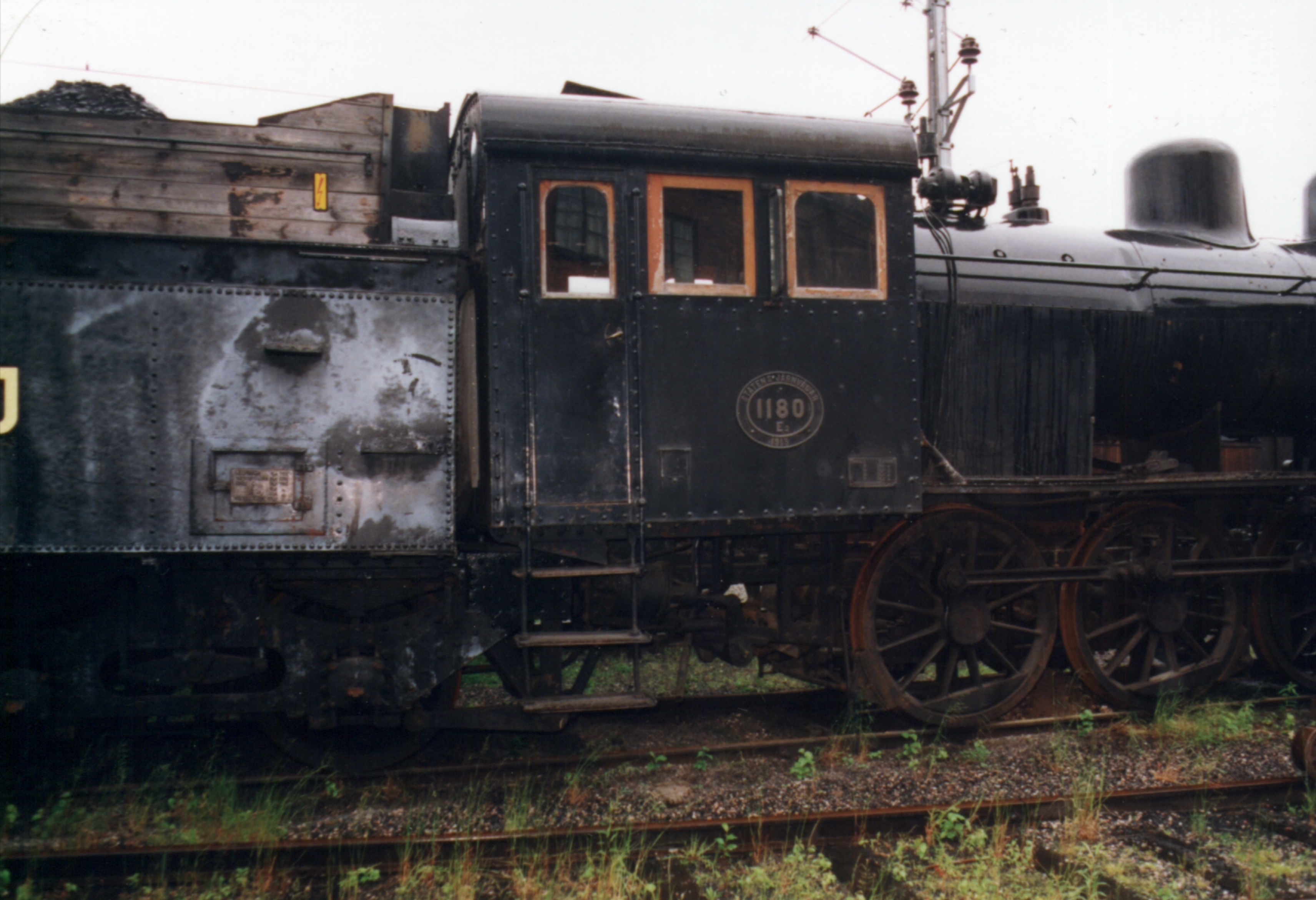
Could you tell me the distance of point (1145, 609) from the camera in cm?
536

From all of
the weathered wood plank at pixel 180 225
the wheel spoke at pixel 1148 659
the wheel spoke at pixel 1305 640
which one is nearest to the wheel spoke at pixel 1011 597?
the wheel spoke at pixel 1148 659

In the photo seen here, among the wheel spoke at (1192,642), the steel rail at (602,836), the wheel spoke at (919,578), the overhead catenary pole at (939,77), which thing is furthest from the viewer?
the overhead catenary pole at (939,77)

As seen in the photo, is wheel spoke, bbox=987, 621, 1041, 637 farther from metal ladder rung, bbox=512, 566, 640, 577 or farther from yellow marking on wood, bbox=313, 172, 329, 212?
yellow marking on wood, bbox=313, 172, 329, 212

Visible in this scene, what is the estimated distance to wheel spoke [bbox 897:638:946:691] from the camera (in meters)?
4.85

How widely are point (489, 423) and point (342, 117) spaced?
1625mm

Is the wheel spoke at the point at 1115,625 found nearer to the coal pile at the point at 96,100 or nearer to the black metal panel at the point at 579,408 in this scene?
the black metal panel at the point at 579,408

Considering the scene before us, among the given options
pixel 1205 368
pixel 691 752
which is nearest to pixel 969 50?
pixel 1205 368

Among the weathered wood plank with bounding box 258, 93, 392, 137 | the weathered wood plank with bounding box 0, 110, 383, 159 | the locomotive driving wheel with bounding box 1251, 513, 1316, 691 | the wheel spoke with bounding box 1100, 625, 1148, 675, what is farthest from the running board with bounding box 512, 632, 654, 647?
the locomotive driving wheel with bounding box 1251, 513, 1316, 691

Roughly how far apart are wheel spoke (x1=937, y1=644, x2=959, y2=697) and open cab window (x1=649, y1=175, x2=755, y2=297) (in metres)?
2.56

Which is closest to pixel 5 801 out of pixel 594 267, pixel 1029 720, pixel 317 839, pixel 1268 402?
pixel 317 839

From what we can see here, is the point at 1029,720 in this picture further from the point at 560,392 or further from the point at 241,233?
the point at 241,233

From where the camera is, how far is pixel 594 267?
13.3ft

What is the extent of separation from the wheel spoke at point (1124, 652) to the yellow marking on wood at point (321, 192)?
5255 millimetres

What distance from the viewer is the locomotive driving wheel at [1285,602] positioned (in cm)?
562
